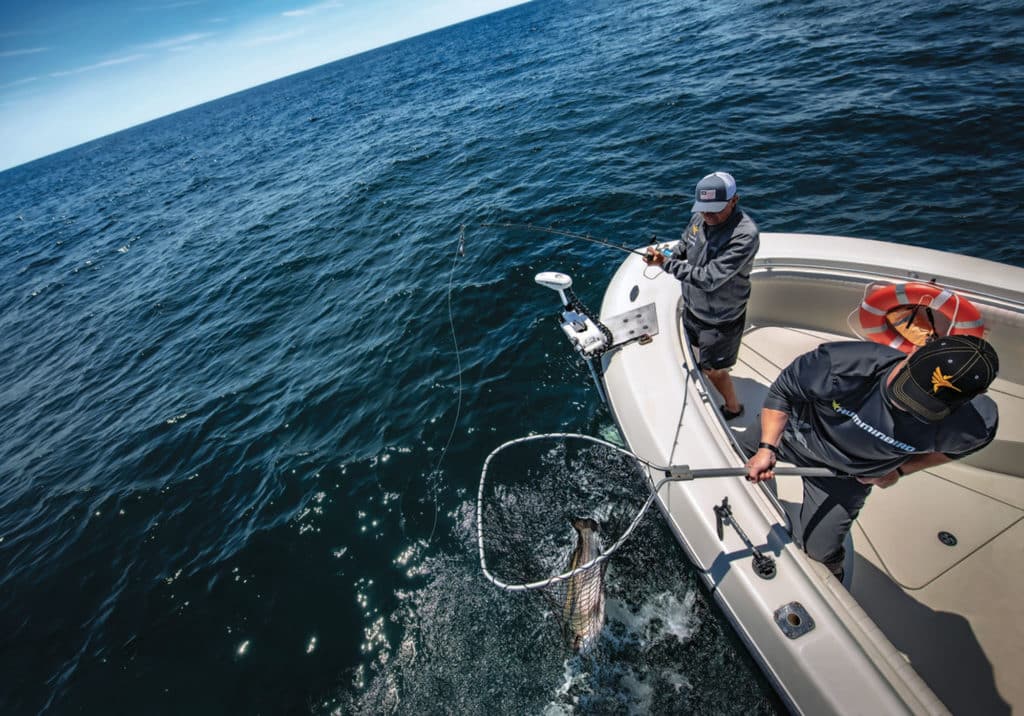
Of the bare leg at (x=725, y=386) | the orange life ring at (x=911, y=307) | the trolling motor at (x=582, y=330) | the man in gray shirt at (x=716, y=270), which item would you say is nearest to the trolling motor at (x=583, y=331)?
the trolling motor at (x=582, y=330)

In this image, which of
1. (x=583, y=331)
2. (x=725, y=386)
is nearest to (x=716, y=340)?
(x=725, y=386)

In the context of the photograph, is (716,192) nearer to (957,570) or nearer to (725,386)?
(725,386)

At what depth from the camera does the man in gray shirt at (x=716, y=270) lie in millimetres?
3391

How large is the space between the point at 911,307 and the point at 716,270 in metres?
1.68

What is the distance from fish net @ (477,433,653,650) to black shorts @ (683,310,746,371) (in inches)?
49.2

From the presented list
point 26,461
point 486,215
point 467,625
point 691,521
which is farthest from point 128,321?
point 691,521

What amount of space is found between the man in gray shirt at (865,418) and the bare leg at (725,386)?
49.2 inches

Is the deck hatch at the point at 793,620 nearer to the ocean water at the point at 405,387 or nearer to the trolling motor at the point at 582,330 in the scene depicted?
the ocean water at the point at 405,387

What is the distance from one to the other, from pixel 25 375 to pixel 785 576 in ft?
57.8

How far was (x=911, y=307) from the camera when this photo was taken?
11.4 ft

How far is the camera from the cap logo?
6.25 ft

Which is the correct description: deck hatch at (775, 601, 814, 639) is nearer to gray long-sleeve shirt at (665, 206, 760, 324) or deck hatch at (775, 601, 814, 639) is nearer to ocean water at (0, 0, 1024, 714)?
ocean water at (0, 0, 1024, 714)

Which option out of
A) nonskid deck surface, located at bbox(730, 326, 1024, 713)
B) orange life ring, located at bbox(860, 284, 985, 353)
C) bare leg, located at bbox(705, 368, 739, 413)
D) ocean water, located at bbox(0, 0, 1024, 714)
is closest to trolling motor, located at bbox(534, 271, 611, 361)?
bare leg, located at bbox(705, 368, 739, 413)

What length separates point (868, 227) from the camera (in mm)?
6797
